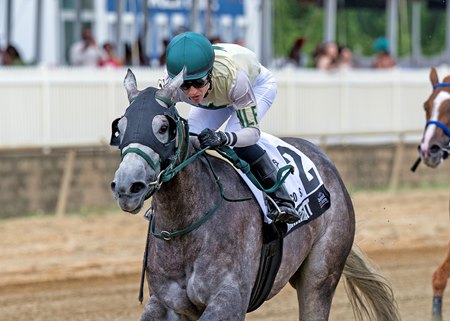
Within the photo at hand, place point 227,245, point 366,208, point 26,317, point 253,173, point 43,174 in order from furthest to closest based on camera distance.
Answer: point 366,208 < point 43,174 < point 26,317 < point 253,173 < point 227,245

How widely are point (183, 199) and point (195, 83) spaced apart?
500 mm

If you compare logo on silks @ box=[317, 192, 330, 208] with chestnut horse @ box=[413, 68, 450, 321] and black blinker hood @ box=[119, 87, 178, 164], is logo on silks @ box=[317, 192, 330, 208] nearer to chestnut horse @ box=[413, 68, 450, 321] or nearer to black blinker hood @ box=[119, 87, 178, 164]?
black blinker hood @ box=[119, 87, 178, 164]

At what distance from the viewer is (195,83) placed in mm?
5102

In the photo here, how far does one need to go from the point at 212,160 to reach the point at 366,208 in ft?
26.2

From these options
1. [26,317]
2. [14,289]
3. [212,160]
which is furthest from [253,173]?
[14,289]

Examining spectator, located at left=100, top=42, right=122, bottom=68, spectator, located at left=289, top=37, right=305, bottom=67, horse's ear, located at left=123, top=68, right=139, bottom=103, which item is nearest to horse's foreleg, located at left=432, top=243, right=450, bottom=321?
horse's ear, located at left=123, top=68, right=139, bottom=103

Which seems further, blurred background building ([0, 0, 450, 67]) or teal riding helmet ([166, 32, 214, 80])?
blurred background building ([0, 0, 450, 67])

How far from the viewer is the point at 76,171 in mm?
12523

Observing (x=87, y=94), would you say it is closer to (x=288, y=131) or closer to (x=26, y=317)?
(x=288, y=131)

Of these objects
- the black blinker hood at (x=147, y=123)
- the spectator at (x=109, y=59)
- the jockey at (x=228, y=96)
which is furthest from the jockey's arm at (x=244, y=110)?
the spectator at (x=109, y=59)

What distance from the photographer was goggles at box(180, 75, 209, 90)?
5.09m

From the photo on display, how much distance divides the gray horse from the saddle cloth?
0.39 feet

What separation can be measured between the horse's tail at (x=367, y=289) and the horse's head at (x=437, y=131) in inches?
72.7

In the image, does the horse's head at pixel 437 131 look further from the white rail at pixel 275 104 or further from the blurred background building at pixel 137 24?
the blurred background building at pixel 137 24
